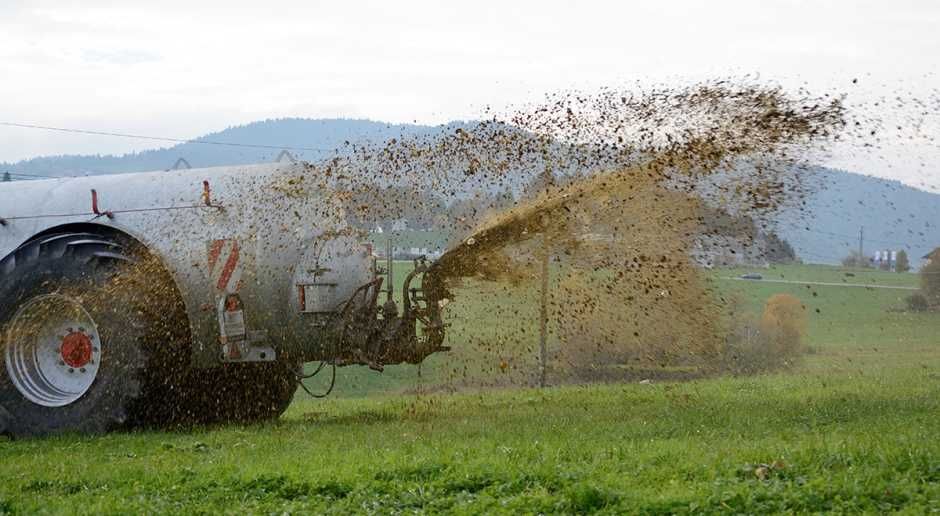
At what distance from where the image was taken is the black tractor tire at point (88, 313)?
42.2 ft

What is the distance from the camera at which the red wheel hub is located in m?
13.3

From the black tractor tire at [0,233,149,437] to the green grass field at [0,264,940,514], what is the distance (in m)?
0.47

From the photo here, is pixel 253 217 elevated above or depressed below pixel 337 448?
above

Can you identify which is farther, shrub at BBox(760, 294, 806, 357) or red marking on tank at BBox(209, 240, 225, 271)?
shrub at BBox(760, 294, 806, 357)

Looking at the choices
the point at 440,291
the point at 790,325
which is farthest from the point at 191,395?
the point at 790,325

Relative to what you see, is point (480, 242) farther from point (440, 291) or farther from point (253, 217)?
point (253, 217)

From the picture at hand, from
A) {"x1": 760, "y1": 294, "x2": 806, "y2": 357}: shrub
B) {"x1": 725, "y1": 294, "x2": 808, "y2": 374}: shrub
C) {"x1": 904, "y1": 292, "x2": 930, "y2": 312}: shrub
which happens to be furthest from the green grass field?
{"x1": 904, "y1": 292, "x2": 930, "y2": 312}: shrub

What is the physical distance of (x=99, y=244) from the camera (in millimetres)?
13391

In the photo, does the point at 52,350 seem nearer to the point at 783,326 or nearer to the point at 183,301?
the point at 183,301

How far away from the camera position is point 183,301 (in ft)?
42.7

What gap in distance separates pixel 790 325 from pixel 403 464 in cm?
3386

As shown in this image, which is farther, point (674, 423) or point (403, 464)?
point (674, 423)

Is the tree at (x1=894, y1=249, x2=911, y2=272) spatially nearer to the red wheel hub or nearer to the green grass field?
the green grass field

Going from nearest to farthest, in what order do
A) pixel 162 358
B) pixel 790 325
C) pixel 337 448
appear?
1. pixel 337 448
2. pixel 162 358
3. pixel 790 325
